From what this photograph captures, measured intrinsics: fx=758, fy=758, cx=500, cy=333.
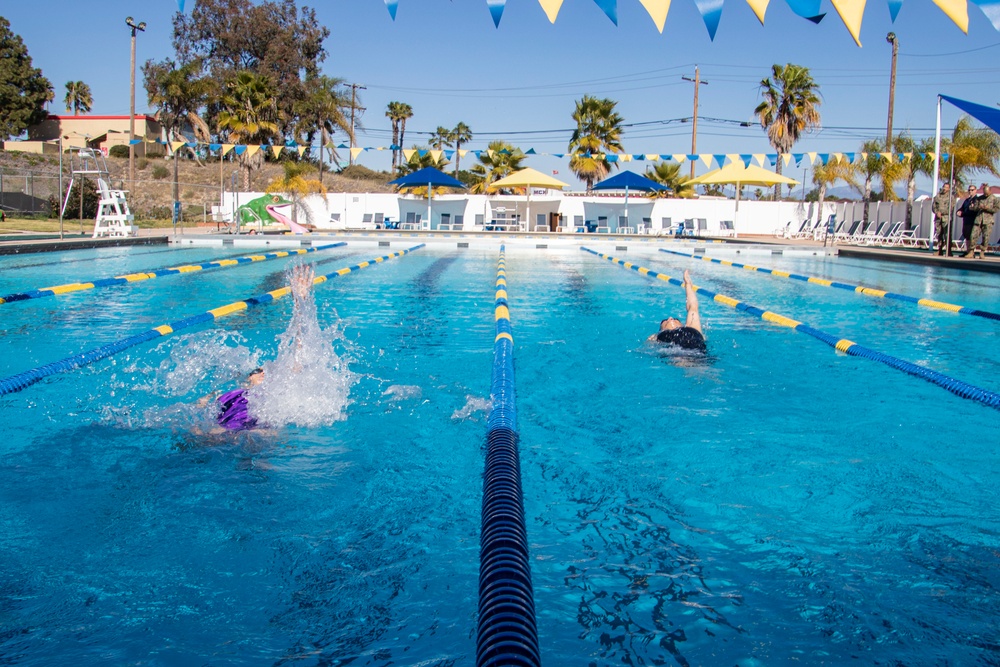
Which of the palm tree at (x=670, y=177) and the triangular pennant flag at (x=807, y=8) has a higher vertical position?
the palm tree at (x=670, y=177)

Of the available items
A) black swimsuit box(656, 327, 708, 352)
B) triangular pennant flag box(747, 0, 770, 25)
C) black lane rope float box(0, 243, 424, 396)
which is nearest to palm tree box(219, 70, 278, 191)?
black lane rope float box(0, 243, 424, 396)

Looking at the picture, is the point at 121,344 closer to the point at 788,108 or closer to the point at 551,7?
the point at 551,7

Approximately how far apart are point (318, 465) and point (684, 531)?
184cm

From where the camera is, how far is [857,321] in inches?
348

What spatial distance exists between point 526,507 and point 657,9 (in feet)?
13.0

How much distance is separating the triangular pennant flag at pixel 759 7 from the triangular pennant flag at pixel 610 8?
0.93 metres

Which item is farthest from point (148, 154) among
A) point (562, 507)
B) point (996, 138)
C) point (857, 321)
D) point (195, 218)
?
point (562, 507)

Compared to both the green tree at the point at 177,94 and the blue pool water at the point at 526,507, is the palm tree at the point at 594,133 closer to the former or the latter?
the green tree at the point at 177,94

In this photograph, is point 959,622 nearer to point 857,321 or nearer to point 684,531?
point 684,531

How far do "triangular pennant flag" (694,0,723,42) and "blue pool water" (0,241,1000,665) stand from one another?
8.51ft

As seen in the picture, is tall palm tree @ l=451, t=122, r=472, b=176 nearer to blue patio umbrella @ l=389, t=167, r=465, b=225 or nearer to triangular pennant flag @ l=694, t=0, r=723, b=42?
blue patio umbrella @ l=389, t=167, r=465, b=225

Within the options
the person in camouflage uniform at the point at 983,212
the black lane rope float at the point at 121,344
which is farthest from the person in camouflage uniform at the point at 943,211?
the black lane rope float at the point at 121,344

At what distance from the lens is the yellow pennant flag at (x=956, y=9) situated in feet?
16.3

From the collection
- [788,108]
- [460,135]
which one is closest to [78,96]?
[460,135]
